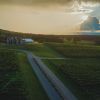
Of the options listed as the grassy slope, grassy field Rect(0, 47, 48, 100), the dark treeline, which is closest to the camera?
grassy field Rect(0, 47, 48, 100)

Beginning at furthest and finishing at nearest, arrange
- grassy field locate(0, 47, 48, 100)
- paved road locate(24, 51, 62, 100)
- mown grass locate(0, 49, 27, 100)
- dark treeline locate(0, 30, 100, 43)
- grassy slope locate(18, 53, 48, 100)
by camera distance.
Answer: dark treeline locate(0, 30, 100, 43) < grassy slope locate(18, 53, 48, 100) < paved road locate(24, 51, 62, 100) < grassy field locate(0, 47, 48, 100) < mown grass locate(0, 49, 27, 100)

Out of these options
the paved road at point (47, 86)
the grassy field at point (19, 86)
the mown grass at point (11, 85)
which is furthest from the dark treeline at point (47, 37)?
the grassy field at point (19, 86)

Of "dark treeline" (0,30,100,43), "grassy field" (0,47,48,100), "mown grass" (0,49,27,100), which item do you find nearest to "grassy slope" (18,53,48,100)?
"grassy field" (0,47,48,100)

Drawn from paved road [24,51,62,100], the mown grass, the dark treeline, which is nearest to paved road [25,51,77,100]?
paved road [24,51,62,100]

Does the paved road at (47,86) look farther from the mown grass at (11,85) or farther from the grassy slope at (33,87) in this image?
the mown grass at (11,85)

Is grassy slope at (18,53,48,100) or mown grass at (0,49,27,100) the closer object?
mown grass at (0,49,27,100)

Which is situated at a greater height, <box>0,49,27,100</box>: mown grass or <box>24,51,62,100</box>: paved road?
<box>0,49,27,100</box>: mown grass

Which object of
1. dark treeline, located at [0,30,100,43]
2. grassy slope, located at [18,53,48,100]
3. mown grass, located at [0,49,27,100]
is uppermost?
mown grass, located at [0,49,27,100]

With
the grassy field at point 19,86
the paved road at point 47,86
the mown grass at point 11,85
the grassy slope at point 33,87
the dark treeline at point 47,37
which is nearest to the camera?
the mown grass at point 11,85

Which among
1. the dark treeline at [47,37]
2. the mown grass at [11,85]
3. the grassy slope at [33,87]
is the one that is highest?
the mown grass at [11,85]

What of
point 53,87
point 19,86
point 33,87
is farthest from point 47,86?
point 19,86

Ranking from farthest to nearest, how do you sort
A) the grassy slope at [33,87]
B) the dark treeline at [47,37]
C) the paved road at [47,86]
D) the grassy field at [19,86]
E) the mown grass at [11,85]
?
the dark treeline at [47,37]
the grassy slope at [33,87]
the paved road at [47,86]
the grassy field at [19,86]
the mown grass at [11,85]

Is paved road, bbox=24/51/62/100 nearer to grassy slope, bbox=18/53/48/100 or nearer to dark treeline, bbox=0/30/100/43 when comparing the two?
grassy slope, bbox=18/53/48/100
